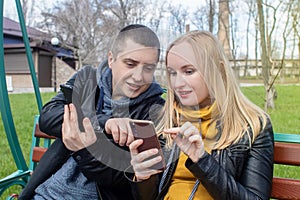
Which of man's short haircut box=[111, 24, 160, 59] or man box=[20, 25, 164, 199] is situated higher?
man's short haircut box=[111, 24, 160, 59]

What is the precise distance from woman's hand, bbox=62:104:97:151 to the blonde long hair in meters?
0.26

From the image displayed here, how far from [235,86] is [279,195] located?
522mm

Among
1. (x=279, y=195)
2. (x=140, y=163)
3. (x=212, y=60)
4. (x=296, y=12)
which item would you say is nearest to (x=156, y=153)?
(x=140, y=163)

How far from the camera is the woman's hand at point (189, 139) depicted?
39.7 inches

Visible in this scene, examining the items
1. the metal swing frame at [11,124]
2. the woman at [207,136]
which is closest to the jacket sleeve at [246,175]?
the woman at [207,136]

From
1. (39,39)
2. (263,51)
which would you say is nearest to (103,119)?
(263,51)

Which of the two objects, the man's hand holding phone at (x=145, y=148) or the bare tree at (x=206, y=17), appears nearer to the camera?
the man's hand holding phone at (x=145, y=148)

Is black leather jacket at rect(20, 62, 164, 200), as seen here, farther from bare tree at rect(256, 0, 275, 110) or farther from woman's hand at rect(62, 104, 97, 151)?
bare tree at rect(256, 0, 275, 110)

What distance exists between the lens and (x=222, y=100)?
48.1 inches

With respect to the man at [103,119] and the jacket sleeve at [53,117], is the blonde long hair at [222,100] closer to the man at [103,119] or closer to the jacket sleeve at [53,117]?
the man at [103,119]

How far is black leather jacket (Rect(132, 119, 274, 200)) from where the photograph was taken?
113 cm

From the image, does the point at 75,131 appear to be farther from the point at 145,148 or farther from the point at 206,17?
the point at 206,17

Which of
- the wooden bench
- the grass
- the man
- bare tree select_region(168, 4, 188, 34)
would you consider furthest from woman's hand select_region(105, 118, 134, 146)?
the grass

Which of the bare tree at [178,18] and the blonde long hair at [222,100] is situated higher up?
the bare tree at [178,18]
